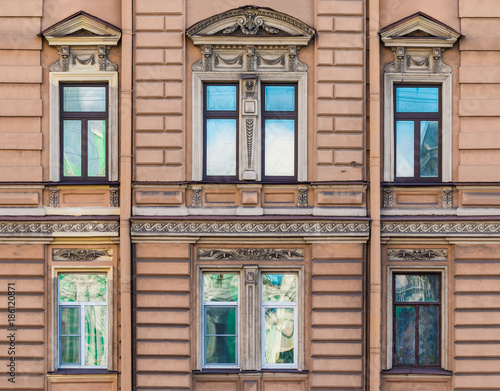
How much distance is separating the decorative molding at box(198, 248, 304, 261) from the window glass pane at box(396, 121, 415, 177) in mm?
2467

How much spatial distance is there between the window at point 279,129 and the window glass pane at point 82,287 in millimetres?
3642

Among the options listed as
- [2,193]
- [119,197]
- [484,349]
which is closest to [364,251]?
[484,349]

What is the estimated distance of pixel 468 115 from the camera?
12.2 m

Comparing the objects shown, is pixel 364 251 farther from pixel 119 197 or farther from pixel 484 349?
pixel 119 197

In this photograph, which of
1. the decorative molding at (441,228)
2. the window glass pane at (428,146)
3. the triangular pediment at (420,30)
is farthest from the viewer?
the window glass pane at (428,146)

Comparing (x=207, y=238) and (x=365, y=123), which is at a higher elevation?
(x=365, y=123)

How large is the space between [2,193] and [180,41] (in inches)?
165

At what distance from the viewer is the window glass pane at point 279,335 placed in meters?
12.3

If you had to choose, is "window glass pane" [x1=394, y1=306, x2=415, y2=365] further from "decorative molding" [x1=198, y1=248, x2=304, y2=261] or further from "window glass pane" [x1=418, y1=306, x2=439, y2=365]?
"decorative molding" [x1=198, y1=248, x2=304, y2=261]

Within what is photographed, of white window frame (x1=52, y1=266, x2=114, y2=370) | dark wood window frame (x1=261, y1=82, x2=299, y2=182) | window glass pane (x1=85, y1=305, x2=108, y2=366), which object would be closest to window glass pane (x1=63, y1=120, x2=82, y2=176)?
white window frame (x1=52, y1=266, x2=114, y2=370)

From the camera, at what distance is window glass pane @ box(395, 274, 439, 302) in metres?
12.4

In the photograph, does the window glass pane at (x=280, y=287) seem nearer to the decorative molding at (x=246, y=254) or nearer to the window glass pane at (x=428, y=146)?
the decorative molding at (x=246, y=254)

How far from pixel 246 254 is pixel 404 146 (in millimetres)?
3527

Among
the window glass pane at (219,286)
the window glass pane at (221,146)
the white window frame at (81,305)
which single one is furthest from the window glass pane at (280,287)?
the white window frame at (81,305)
